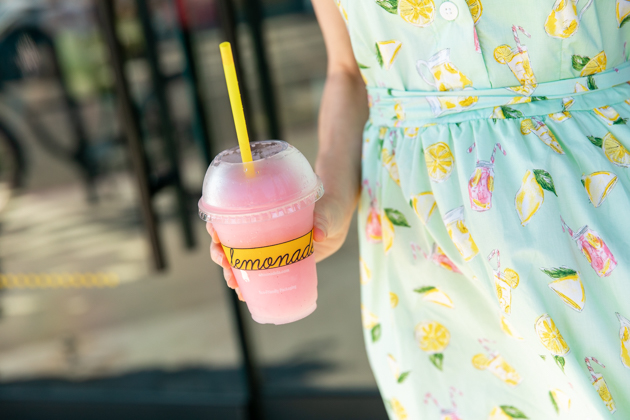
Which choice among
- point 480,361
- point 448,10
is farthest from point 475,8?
point 480,361

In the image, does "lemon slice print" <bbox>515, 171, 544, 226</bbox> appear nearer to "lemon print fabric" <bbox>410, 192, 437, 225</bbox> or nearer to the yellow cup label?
"lemon print fabric" <bbox>410, 192, 437, 225</bbox>

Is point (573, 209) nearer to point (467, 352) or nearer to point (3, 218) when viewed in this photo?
point (467, 352)

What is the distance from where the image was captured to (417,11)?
2.80 ft

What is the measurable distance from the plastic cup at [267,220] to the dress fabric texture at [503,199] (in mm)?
201

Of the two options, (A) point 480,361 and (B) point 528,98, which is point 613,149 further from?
(A) point 480,361

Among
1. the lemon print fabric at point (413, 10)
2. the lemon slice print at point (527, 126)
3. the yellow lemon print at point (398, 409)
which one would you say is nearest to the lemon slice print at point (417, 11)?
the lemon print fabric at point (413, 10)

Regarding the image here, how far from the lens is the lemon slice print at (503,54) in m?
0.83

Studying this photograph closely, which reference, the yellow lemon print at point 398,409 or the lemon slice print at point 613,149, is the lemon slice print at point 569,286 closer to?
the lemon slice print at point 613,149

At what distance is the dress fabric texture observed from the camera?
767mm

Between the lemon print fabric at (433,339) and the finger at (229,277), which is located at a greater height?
the finger at (229,277)

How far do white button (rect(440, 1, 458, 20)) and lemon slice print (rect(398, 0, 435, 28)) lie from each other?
2 centimetres

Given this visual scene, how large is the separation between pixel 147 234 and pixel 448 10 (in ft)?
5.36

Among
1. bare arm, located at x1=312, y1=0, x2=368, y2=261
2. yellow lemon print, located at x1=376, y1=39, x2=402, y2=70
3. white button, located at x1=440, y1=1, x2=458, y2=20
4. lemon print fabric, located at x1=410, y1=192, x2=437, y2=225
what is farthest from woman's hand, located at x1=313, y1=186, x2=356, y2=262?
white button, located at x1=440, y1=1, x2=458, y2=20

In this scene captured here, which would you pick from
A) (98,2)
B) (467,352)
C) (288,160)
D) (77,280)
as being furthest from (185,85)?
(467,352)
